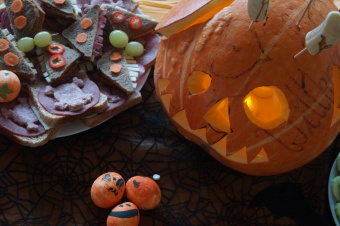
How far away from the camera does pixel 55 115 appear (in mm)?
1182

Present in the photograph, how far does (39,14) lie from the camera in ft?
4.29

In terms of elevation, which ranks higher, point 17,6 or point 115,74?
point 17,6

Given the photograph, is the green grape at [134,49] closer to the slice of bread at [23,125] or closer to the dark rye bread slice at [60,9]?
the dark rye bread slice at [60,9]

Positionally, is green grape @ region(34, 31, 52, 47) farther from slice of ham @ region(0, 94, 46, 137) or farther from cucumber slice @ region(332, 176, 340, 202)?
cucumber slice @ region(332, 176, 340, 202)

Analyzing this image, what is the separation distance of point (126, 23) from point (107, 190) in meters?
0.61

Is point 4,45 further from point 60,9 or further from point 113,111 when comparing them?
point 113,111

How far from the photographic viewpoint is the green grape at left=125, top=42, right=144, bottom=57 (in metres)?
1.37

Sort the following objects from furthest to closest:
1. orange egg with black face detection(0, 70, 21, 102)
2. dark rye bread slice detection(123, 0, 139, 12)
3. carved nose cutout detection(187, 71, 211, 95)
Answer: dark rye bread slice detection(123, 0, 139, 12) < orange egg with black face detection(0, 70, 21, 102) < carved nose cutout detection(187, 71, 211, 95)

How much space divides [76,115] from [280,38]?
0.62 m

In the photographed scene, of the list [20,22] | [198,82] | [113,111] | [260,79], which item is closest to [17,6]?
Result: [20,22]

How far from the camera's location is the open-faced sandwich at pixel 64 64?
47.1 inches

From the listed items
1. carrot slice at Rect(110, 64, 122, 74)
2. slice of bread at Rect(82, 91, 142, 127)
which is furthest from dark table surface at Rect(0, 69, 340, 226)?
carrot slice at Rect(110, 64, 122, 74)

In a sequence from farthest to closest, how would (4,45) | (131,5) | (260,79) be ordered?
(131,5) → (4,45) → (260,79)

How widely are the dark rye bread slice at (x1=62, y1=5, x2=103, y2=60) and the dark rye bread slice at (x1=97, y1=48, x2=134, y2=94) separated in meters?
0.04
